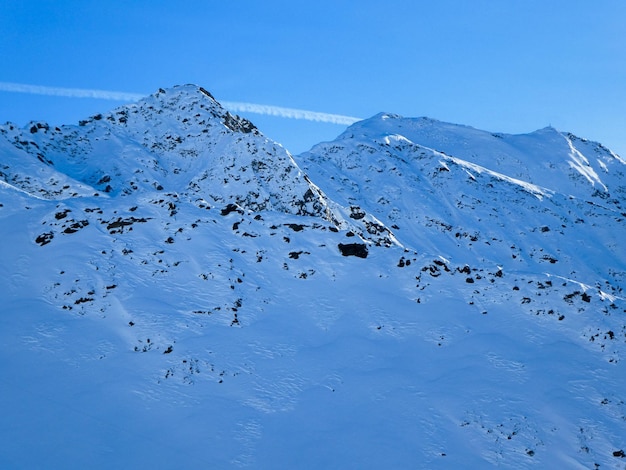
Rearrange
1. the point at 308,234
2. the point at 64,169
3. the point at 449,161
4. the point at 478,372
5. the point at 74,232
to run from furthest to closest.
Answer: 1. the point at 449,161
2. the point at 64,169
3. the point at 308,234
4. the point at 74,232
5. the point at 478,372

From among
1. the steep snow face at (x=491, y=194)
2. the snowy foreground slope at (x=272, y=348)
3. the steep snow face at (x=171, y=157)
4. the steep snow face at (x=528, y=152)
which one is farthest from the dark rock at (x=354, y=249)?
the steep snow face at (x=528, y=152)

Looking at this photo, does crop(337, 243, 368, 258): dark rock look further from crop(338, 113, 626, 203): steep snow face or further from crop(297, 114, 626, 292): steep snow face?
crop(338, 113, 626, 203): steep snow face

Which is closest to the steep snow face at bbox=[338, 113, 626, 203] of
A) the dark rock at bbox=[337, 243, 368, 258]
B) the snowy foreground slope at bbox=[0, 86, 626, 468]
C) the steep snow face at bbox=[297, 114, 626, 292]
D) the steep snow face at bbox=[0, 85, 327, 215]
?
the steep snow face at bbox=[297, 114, 626, 292]

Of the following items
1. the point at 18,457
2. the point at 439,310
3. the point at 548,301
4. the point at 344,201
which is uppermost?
the point at 344,201

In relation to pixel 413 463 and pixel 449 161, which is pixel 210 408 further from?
pixel 449 161

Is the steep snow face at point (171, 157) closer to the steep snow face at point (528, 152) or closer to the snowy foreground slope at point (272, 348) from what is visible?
the snowy foreground slope at point (272, 348)

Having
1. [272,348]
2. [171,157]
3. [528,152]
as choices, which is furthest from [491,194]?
[272,348]

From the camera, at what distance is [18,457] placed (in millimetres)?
9883

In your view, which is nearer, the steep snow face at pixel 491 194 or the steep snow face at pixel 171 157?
the steep snow face at pixel 171 157

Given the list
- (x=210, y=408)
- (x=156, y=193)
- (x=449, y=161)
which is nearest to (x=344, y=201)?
(x=449, y=161)

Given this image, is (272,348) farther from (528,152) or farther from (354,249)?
(528,152)

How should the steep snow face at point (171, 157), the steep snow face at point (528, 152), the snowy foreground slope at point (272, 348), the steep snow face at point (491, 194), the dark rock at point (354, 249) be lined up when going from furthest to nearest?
the steep snow face at point (528, 152) < the steep snow face at point (491, 194) < the steep snow face at point (171, 157) < the dark rock at point (354, 249) < the snowy foreground slope at point (272, 348)

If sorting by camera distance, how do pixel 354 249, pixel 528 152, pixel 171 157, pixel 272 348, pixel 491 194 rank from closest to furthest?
pixel 272 348
pixel 354 249
pixel 171 157
pixel 491 194
pixel 528 152

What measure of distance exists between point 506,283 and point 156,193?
68.5 ft
